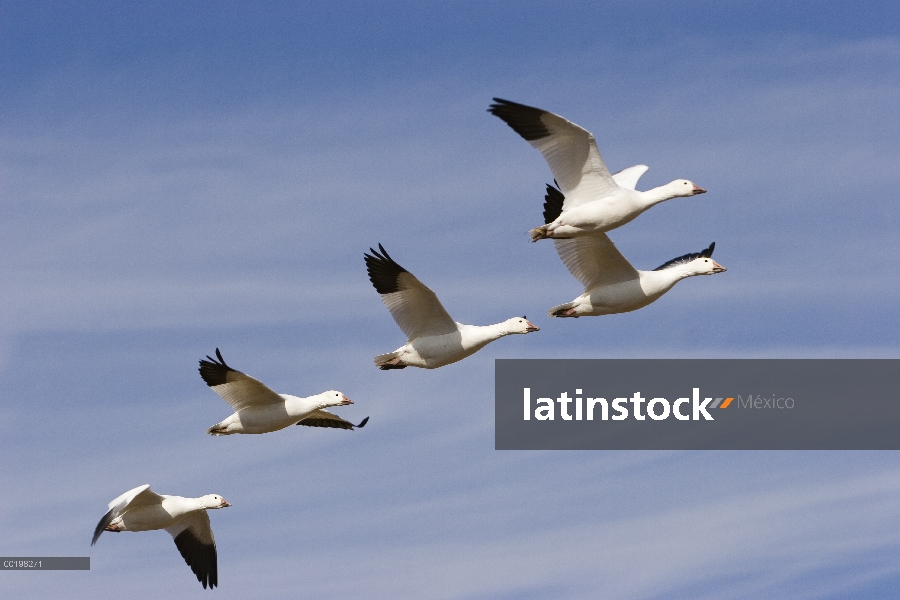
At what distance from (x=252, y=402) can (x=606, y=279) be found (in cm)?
547

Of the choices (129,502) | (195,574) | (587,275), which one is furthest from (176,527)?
(587,275)

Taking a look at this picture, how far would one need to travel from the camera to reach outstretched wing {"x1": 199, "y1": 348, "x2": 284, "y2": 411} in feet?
77.4

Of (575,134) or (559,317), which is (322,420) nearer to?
(559,317)

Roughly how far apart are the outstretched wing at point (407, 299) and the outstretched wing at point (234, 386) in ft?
7.28

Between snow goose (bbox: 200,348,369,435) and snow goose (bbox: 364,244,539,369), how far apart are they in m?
1.39

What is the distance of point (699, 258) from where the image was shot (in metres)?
24.6

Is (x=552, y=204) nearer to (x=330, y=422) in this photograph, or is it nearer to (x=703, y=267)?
(x=703, y=267)

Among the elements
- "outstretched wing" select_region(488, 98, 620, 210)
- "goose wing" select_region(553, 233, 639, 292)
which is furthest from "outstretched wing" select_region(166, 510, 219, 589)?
"outstretched wing" select_region(488, 98, 620, 210)

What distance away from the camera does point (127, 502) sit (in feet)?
77.2

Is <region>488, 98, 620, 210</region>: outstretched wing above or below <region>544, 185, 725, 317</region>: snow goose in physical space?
above

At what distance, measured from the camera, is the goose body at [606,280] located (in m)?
23.9

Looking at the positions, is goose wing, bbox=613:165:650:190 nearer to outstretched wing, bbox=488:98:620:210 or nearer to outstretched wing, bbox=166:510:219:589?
outstretched wing, bbox=488:98:620:210

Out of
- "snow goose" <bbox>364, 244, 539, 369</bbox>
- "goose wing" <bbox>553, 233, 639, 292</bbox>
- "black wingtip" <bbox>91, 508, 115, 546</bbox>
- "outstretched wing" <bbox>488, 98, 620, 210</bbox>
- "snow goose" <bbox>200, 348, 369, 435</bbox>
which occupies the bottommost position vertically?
"black wingtip" <bbox>91, 508, 115, 546</bbox>

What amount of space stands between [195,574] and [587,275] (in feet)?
25.9
